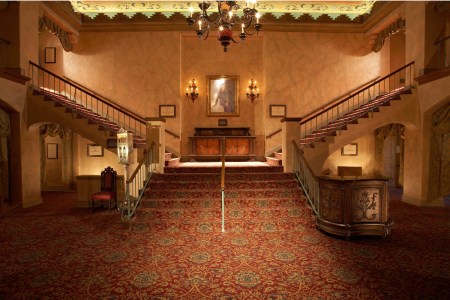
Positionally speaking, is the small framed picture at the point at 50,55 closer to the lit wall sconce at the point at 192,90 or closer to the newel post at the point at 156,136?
the lit wall sconce at the point at 192,90

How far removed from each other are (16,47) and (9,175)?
10.8 feet

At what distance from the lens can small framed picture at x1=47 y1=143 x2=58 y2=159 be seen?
10891mm

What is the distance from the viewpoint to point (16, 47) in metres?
7.37

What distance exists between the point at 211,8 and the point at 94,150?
21.0ft

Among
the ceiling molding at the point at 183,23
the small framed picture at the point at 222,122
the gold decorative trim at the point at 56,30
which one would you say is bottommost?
the small framed picture at the point at 222,122


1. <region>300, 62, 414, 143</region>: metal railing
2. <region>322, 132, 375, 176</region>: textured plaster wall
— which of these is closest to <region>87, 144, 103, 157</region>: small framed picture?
<region>300, 62, 414, 143</region>: metal railing

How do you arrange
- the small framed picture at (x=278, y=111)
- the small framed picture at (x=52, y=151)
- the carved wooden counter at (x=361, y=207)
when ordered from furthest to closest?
the small framed picture at (x=52, y=151) < the small framed picture at (x=278, y=111) < the carved wooden counter at (x=361, y=207)

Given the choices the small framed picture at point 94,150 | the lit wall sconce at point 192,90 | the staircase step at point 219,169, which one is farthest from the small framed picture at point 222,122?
the small framed picture at point 94,150

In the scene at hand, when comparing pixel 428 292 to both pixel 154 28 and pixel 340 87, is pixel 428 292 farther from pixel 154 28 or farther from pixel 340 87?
pixel 154 28

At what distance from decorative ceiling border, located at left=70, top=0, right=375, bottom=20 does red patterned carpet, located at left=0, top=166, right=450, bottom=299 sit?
603cm

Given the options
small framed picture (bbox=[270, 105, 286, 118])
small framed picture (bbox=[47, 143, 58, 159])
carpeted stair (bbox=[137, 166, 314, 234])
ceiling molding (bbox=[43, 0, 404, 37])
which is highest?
ceiling molding (bbox=[43, 0, 404, 37])

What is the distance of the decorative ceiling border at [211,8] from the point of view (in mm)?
9659

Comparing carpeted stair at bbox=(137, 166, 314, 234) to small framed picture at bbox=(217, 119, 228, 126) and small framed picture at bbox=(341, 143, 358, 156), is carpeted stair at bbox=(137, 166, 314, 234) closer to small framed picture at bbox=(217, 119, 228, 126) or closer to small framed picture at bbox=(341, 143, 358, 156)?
small framed picture at bbox=(217, 119, 228, 126)

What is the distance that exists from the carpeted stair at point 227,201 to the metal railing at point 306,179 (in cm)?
16
